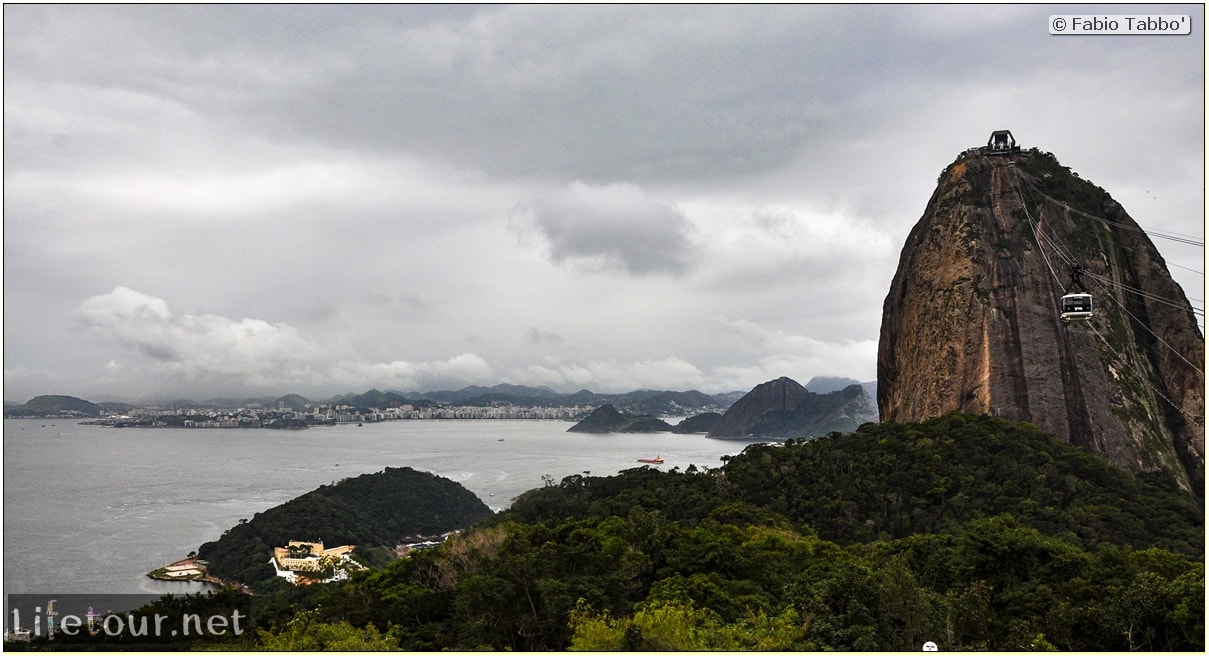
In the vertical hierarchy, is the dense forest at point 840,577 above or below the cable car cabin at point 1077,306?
below

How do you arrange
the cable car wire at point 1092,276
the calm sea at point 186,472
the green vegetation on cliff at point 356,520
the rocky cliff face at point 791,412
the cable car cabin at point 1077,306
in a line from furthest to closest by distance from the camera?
the rocky cliff face at point 791,412 → the calm sea at point 186,472 → the green vegetation on cliff at point 356,520 → the cable car wire at point 1092,276 → the cable car cabin at point 1077,306

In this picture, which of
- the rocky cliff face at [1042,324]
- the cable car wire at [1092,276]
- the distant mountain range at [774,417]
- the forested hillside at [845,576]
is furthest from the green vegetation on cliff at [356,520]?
the distant mountain range at [774,417]

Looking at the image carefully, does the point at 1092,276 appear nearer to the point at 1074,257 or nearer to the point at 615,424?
the point at 1074,257

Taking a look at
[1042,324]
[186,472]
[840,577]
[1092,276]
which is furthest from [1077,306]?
[186,472]

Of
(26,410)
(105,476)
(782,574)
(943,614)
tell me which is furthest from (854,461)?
(26,410)

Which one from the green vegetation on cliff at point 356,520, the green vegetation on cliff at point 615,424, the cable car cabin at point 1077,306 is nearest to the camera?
the cable car cabin at point 1077,306

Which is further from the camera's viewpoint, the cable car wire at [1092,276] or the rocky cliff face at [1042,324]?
the cable car wire at [1092,276]

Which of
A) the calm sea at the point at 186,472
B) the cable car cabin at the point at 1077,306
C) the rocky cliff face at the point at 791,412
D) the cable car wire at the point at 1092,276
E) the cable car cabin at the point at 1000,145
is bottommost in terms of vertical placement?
the calm sea at the point at 186,472

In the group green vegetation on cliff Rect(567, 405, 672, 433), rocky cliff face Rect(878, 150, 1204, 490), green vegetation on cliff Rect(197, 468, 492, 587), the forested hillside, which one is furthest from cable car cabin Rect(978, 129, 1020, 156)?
green vegetation on cliff Rect(567, 405, 672, 433)

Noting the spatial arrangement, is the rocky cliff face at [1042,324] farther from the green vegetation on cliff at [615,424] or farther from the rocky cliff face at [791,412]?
the green vegetation on cliff at [615,424]
